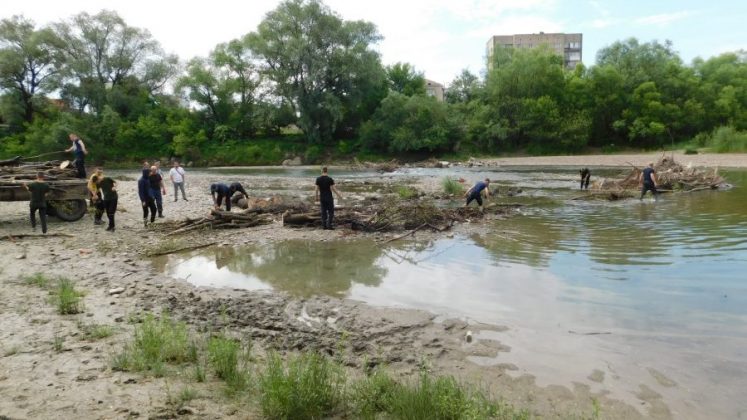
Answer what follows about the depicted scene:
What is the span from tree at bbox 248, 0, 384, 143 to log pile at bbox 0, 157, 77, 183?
1672 inches

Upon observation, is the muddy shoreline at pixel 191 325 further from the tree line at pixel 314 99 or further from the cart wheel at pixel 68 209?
the tree line at pixel 314 99

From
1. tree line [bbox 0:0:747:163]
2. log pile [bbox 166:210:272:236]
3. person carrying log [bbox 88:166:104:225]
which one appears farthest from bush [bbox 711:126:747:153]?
person carrying log [bbox 88:166:104:225]

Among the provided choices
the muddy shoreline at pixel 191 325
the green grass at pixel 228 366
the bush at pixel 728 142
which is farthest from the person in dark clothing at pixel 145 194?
the bush at pixel 728 142

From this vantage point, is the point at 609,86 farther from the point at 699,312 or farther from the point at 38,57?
the point at 38,57

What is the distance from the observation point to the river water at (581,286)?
17.3ft

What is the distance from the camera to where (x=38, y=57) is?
5991 centimetres

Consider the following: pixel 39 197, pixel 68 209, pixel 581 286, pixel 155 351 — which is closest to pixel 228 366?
pixel 155 351

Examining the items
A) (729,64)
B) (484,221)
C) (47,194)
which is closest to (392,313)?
(484,221)

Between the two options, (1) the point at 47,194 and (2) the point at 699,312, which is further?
(1) the point at 47,194

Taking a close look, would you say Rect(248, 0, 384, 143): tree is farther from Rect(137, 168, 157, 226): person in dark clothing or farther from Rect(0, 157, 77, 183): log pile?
Rect(137, 168, 157, 226): person in dark clothing

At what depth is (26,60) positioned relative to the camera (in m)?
59.8

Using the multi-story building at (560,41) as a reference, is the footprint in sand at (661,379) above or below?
below

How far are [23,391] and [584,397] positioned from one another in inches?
219

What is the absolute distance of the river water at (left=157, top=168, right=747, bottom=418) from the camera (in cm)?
527
